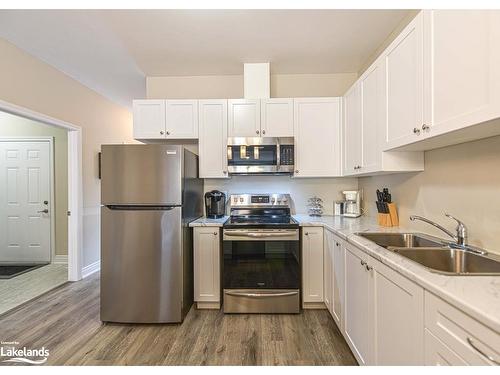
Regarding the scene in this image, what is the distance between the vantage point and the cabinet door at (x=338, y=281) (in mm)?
1856

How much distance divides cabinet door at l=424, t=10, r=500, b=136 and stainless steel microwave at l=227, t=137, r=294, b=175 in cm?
140

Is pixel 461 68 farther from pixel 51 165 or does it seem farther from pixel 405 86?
pixel 51 165

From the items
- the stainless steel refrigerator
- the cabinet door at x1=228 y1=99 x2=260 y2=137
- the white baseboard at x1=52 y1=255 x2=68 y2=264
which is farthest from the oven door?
the white baseboard at x1=52 y1=255 x2=68 y2=264

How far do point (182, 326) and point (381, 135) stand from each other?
7.59 ft

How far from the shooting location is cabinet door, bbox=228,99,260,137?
8.87 feet

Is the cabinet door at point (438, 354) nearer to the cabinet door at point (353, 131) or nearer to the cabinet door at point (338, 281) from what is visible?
the cabinet door at point (338, 281)

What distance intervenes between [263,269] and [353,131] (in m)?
1.62

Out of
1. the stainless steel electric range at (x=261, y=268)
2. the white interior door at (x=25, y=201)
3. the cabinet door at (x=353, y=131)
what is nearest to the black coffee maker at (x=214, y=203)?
the stainless steel electric range at (x=261, y=268)

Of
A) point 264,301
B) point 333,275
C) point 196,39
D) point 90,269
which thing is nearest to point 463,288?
point 333,275

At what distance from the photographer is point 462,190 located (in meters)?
1.47

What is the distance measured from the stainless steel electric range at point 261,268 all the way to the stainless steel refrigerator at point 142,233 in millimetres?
470

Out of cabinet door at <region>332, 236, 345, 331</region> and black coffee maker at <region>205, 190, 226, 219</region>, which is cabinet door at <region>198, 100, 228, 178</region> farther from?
cabinet door at <region>332, 236, 345, 331</region>
